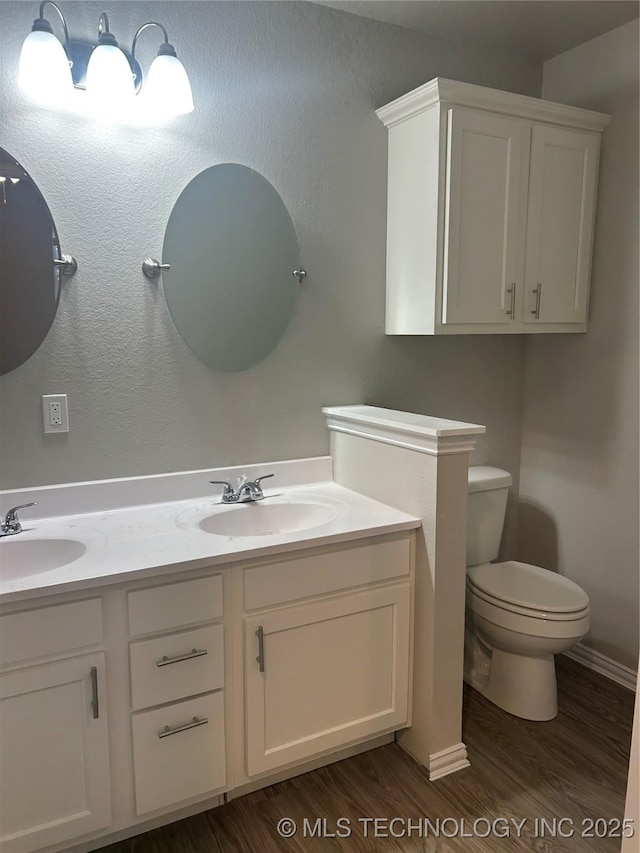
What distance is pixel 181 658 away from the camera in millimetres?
1635

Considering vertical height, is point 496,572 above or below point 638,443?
below

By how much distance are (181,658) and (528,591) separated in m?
1.31

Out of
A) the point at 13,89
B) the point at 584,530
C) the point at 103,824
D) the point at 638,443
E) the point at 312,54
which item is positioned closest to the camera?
the point at 103,824

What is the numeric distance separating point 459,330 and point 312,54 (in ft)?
3.49

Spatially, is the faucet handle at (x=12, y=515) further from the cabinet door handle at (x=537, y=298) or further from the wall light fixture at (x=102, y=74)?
the cabinet door handle at (x=537, y=298)

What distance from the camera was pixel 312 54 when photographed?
87.8 inches

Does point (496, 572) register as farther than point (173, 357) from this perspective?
Yes

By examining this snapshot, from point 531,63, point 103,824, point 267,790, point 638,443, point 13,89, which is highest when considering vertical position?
point 531,63

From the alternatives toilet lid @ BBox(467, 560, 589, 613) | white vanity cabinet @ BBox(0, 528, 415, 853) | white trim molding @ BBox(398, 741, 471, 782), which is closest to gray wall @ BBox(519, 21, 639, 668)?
toilet lid @ BBox(467, 560, 589, 613)

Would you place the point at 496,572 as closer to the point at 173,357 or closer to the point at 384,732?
the point at 384,732

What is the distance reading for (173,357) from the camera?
6.86 feet

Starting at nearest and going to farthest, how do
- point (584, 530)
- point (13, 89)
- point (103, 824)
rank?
point (103, 824) → point (13, 89) → point (584, 530)

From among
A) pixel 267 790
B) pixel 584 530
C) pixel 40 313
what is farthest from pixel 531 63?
pixel 267 790

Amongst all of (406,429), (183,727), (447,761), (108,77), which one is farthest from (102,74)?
(447,761)
